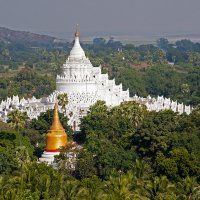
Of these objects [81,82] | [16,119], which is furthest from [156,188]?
[81,82]

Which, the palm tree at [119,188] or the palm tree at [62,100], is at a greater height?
the palm tree at [119,188]

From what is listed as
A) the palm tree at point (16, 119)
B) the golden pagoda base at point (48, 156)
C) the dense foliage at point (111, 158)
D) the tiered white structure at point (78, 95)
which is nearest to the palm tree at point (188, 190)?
the dense foliage at point (111, 158)

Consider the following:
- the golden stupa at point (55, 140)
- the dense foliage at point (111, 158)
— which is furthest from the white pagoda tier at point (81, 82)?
the golden stupa at point (55, 140)

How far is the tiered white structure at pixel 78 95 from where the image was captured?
3632 inches

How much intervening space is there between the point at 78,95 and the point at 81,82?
7.40ft

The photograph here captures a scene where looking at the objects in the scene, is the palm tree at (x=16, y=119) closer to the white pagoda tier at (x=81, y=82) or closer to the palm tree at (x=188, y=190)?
the white pagoda tier at (x=81, y=82)

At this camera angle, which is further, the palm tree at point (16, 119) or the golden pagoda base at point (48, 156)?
the palm tree at point (16, 119)

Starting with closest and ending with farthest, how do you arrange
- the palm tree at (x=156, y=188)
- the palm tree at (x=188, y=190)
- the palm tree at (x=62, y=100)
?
the palm tree at (x=188, y=190) < the palm tree at (x=156, y=188) < the palm tree at (x=62, y=100)

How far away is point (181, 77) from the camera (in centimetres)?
15812

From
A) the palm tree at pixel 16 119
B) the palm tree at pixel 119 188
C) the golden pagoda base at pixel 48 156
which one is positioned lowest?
the golden pagoda base at pixel 48 156

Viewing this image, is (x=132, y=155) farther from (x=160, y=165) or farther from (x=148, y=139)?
(x=160, y=165)

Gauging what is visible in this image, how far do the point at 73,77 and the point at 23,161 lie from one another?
34469 mm

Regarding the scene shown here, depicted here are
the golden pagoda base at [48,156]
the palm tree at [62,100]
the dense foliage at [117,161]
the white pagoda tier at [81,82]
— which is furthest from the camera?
the white pagoda tier at [81,82]

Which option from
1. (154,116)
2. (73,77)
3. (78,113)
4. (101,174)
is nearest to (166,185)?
(101,174)
